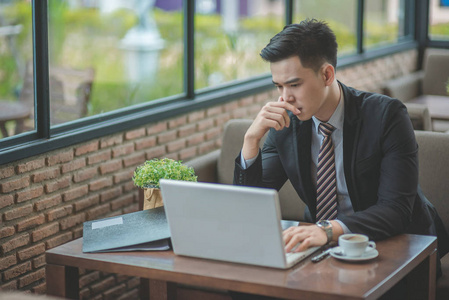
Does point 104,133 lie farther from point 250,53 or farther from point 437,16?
point 437,16

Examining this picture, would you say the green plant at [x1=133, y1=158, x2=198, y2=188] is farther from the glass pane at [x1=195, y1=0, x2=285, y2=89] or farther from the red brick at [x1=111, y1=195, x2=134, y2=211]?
the glass pane at [x1=195, y1=0, x2=285, y2=89]

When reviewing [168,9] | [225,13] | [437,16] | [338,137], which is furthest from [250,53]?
[437,16]

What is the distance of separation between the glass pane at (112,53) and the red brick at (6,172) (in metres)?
0.82

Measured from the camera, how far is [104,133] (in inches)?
155

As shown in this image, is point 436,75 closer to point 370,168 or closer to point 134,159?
point 134,159

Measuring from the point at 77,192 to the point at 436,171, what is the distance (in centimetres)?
181

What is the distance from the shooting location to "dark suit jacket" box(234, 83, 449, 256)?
2.54 metres

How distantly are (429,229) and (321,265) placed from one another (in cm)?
77

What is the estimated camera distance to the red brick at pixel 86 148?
376 centimetres

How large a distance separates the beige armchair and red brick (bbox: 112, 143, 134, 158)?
406 mm

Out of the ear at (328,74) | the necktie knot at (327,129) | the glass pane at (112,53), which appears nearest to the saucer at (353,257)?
the necktie knot at (327,129)

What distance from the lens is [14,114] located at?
4.21 meters

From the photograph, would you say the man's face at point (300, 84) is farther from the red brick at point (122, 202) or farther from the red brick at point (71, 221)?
the red brick at point (122, 202)

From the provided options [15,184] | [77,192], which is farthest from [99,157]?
[15,184]
